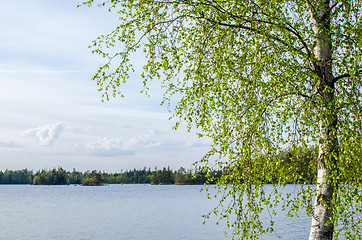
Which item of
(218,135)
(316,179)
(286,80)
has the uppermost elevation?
(286,80)

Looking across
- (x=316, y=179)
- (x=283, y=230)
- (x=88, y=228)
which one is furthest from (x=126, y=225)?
(x=316, y=179)

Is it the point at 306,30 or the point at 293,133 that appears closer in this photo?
the point at 293,133

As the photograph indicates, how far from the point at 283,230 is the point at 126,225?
1931 cm

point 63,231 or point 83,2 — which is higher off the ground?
point 83,2

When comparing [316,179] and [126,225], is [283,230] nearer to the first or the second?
[126,225]

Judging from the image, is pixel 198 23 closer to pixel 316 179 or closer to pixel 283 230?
pixel 316 179

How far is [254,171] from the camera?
9828 millimetres

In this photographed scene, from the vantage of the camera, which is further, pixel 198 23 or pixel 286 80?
pixel 198 23

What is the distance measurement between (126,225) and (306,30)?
3979cm

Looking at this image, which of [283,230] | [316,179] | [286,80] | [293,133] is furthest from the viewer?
[283,230]

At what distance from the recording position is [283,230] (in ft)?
119

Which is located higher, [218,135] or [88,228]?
[218,135]

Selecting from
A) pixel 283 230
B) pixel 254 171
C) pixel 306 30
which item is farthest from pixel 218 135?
pixel 283 230

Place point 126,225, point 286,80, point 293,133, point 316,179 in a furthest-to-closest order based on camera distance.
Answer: point 126,225, point 316,179, point 293,133, point 286,80
